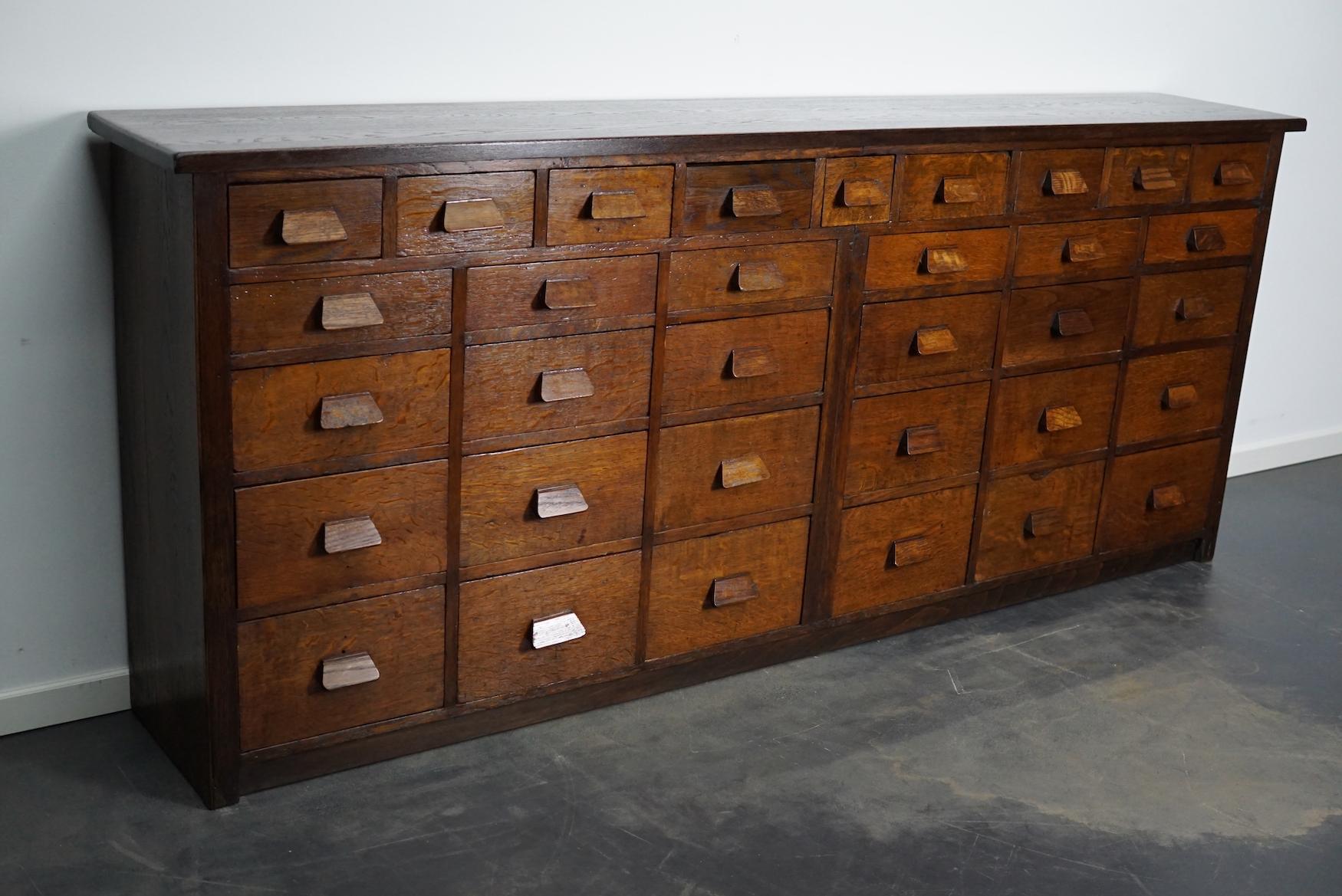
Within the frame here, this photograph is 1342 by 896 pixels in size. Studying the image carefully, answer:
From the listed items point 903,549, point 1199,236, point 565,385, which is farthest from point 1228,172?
point 565,385

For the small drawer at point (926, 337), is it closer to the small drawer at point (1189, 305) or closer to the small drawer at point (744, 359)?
the small drawer at point (744, 359)

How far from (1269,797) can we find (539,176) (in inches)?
67.2

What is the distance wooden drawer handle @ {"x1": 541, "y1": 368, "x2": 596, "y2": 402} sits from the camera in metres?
2.56

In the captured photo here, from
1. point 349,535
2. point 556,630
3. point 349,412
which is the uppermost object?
point 349,412

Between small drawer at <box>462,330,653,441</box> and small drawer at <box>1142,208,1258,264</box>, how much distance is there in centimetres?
131

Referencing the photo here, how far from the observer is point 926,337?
3014 mm

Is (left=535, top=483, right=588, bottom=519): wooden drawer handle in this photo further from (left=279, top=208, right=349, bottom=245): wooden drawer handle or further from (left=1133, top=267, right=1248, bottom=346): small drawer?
(left=1133, top=267, right=1248, bottom=346): small drawer

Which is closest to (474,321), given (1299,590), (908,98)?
(908,98)

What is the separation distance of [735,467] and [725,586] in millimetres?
245

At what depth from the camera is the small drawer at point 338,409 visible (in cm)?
230

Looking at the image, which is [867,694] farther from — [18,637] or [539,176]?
[18,637]

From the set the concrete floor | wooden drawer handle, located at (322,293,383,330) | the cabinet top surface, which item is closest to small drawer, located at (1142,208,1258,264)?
the cabinet top surface

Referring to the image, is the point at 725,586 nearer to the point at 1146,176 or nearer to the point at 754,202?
the point at 754,202

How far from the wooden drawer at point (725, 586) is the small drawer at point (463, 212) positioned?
705 millimetres
